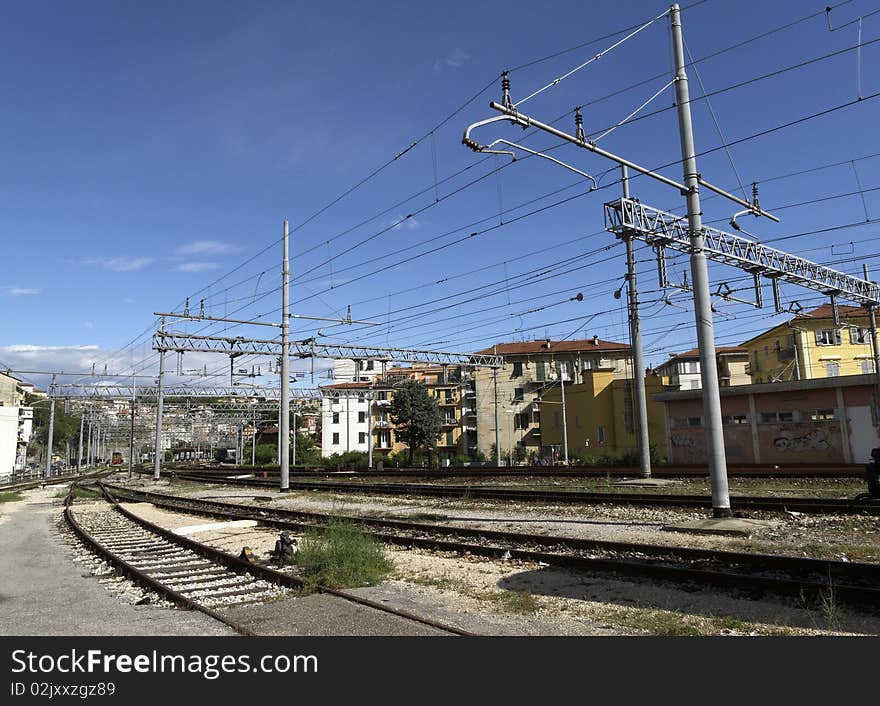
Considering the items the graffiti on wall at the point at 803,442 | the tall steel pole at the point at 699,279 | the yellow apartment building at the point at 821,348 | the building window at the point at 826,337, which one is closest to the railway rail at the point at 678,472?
the graffiti on wall at the point at 803,442

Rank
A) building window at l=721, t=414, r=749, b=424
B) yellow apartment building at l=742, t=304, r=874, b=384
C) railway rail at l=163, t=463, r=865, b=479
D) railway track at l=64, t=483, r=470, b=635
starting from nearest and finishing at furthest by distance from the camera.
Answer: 1. railway track at l=64, t=483, r=470, b=635
2. railway rail at l=163, t=463, r=865, b=479
3. building window at l=721, t=414, r=749, b=424
4. yellow apartment building at l=742, t=304, r=874, b=384

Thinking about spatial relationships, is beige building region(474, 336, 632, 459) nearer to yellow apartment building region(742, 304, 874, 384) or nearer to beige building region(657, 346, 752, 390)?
beige building region(657, 346, 752, 390)

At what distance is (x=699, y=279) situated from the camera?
46.0ft

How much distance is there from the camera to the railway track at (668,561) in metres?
7.82

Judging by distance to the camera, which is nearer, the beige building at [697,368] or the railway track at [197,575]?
the railway track at [197,575]

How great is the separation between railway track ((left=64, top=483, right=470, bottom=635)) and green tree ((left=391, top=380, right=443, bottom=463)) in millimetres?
41413

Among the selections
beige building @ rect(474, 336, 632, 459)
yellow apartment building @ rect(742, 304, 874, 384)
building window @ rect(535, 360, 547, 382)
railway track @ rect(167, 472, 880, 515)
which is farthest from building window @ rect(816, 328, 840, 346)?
railway track @ rect(167, 472, 880, 515)

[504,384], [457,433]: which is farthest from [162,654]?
[457,433]

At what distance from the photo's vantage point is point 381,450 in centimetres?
8181

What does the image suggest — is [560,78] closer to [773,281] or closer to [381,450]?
[773,281]

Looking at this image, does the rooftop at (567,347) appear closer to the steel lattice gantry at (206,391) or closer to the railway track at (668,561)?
the steel lattice gantry at (206,391)

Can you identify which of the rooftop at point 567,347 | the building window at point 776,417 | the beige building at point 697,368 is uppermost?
the rooftop at point 567,347

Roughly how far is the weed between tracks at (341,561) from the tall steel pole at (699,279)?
7288 millimetres

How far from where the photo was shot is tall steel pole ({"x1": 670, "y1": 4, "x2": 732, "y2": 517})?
43.9 ft
